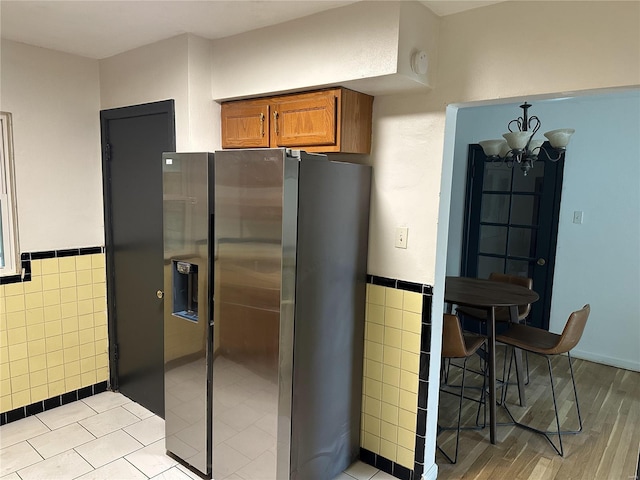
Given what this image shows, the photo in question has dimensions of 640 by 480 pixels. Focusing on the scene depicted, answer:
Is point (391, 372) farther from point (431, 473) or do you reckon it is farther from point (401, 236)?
point (401, 236)

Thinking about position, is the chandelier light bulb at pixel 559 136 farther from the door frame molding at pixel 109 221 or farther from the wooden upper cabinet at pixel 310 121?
the door frame molding at pixel 109 221

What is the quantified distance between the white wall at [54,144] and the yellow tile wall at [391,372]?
211cm

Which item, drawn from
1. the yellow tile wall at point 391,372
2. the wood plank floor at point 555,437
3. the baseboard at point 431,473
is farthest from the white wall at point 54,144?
the wood plank floor at point 555,437

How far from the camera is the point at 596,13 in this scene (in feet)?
5.55

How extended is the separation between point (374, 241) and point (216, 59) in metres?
1.42

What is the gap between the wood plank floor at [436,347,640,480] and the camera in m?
2.51

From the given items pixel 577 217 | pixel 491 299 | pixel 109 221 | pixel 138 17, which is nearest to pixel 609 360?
pixel 577 217

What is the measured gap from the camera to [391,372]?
7.80ft

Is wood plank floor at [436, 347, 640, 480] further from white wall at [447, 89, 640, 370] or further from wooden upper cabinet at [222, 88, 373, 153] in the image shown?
wooden upper cabinet at [222, 88, 373, 153]

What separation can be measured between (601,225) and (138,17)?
4.09 m

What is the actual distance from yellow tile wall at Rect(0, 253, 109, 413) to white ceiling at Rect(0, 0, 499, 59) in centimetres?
141

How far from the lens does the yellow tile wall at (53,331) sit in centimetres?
279

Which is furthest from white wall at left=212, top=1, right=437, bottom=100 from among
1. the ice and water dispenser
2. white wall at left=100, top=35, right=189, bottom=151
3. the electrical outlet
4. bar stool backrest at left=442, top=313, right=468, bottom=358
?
bar stool backrest at left=442, top=313, right=468, bottom=358

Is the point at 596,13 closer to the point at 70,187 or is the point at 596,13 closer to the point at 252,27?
the point at 252,27
